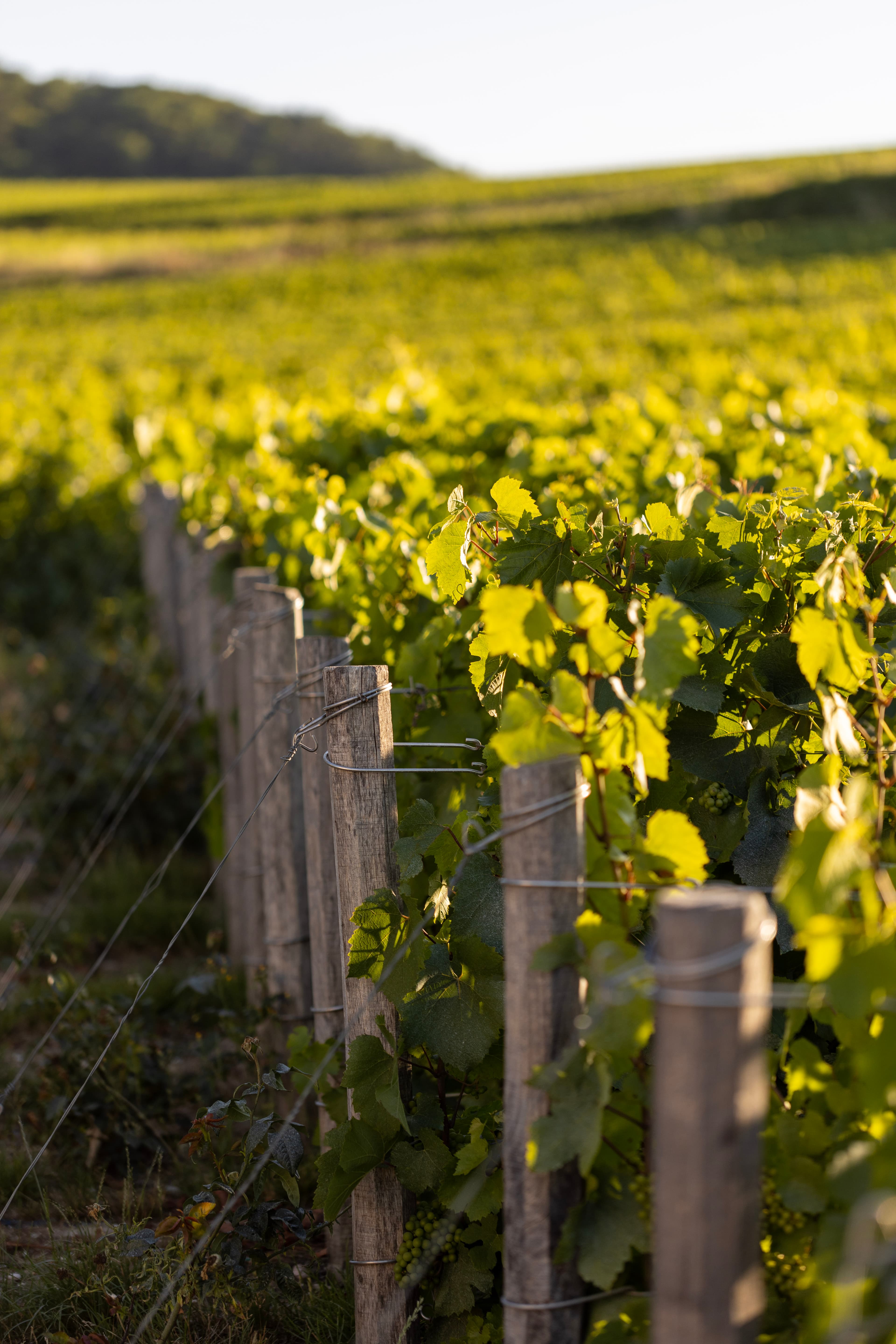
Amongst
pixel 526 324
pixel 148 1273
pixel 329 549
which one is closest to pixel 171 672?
pixel 329 549

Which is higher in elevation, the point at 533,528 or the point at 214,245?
the point at 214,245

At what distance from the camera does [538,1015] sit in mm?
1471

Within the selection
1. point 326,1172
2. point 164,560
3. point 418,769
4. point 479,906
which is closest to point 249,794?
point 418,769

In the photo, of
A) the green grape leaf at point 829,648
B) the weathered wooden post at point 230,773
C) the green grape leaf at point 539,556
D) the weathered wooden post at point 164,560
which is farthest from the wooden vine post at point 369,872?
the weathered wooden post at point 164,560

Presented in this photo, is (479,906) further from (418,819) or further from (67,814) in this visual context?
(67,814)

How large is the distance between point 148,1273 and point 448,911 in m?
0.97

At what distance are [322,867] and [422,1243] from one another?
2.79 feet

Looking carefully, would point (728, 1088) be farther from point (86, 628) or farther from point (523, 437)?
point (86, 628)

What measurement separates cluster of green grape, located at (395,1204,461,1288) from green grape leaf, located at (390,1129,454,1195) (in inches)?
1.9

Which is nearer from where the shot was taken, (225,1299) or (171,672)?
(225,1299)

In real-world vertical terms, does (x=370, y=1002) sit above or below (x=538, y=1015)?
below

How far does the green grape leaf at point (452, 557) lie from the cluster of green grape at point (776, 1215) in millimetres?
1034

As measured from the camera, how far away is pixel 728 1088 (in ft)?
3.79

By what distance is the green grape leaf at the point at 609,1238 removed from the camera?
4.63 ft
